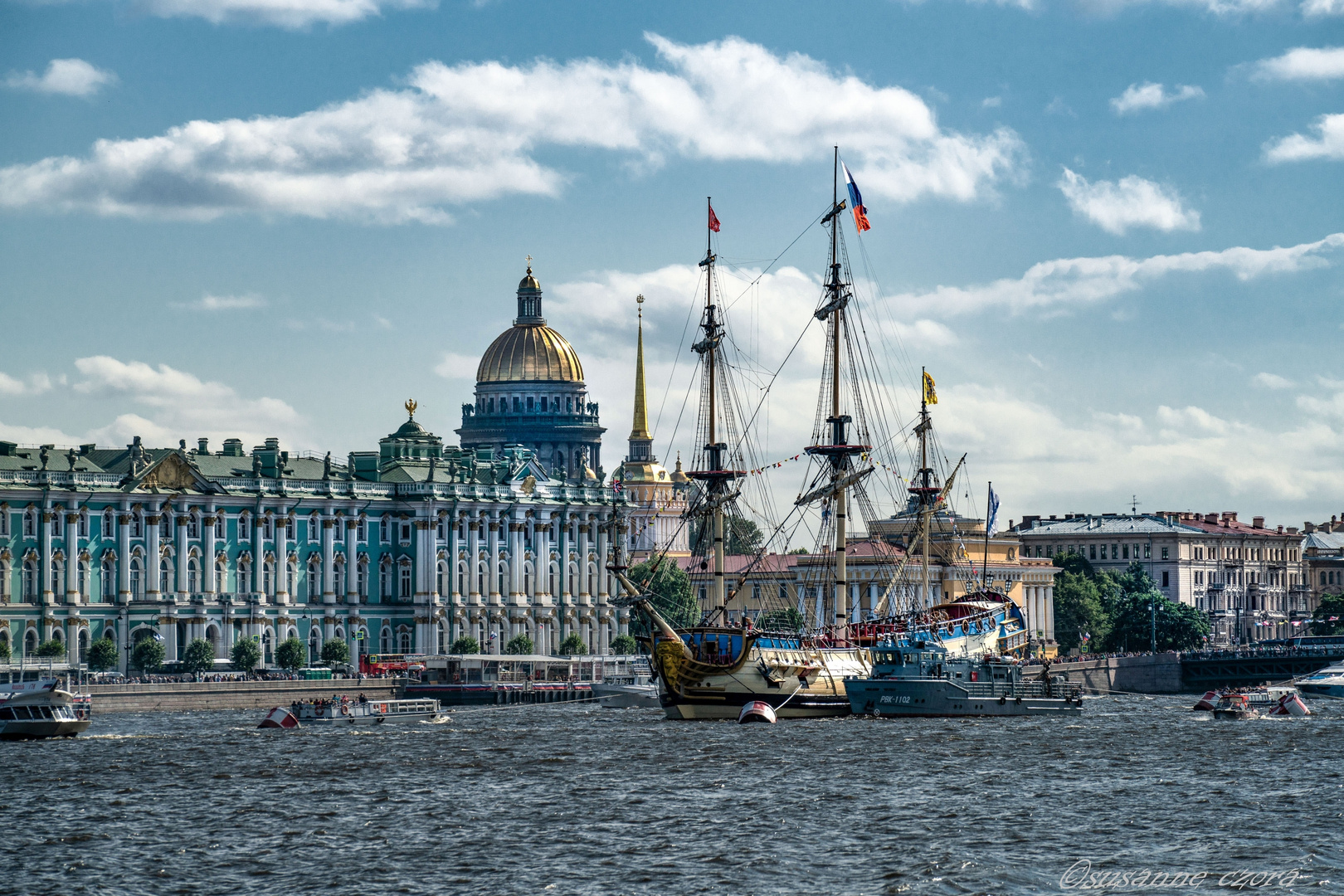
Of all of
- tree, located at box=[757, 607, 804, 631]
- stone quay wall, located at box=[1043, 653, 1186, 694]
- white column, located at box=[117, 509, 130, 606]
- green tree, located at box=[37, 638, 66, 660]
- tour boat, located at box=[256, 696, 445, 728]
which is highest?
white column, located at box=[117, 509, 130, 606]

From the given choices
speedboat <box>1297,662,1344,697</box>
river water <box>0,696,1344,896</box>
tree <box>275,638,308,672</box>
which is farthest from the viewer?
tree <box>275,638,308,672</box>

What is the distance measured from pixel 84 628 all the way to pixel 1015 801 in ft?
270

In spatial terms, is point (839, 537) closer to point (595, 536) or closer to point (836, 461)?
point (836, 461)

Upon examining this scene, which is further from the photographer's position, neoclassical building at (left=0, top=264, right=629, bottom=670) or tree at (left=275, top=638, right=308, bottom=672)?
tree at (left=275, top=638, right=308, bottom=672)

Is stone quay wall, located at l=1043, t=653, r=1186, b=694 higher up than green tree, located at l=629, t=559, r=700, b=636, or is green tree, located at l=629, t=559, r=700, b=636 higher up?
green tree, located at l=629, t=559, r=700, b=636

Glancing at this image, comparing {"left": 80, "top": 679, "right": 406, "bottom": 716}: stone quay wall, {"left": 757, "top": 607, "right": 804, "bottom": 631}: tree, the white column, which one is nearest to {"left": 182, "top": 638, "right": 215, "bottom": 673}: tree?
the white column

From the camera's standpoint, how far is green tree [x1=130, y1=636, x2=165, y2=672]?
130 metres

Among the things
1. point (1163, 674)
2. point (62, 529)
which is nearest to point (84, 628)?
point (62, 529)

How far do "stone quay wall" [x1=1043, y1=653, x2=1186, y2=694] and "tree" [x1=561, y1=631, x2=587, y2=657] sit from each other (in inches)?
1235

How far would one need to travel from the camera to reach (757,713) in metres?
93.8

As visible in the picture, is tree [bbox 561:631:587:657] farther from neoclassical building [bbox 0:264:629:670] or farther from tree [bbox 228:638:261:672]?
tree [bbox 228:638:261:672]

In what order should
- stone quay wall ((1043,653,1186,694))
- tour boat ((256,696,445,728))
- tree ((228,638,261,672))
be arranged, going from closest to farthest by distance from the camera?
tour boat ((256,696,445,728))
tree ((228,638,261,672))
stone quay wall ((1043,653,1186,694))

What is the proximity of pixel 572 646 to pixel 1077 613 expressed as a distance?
→ 5036 centimetres

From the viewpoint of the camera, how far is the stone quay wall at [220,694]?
111m
